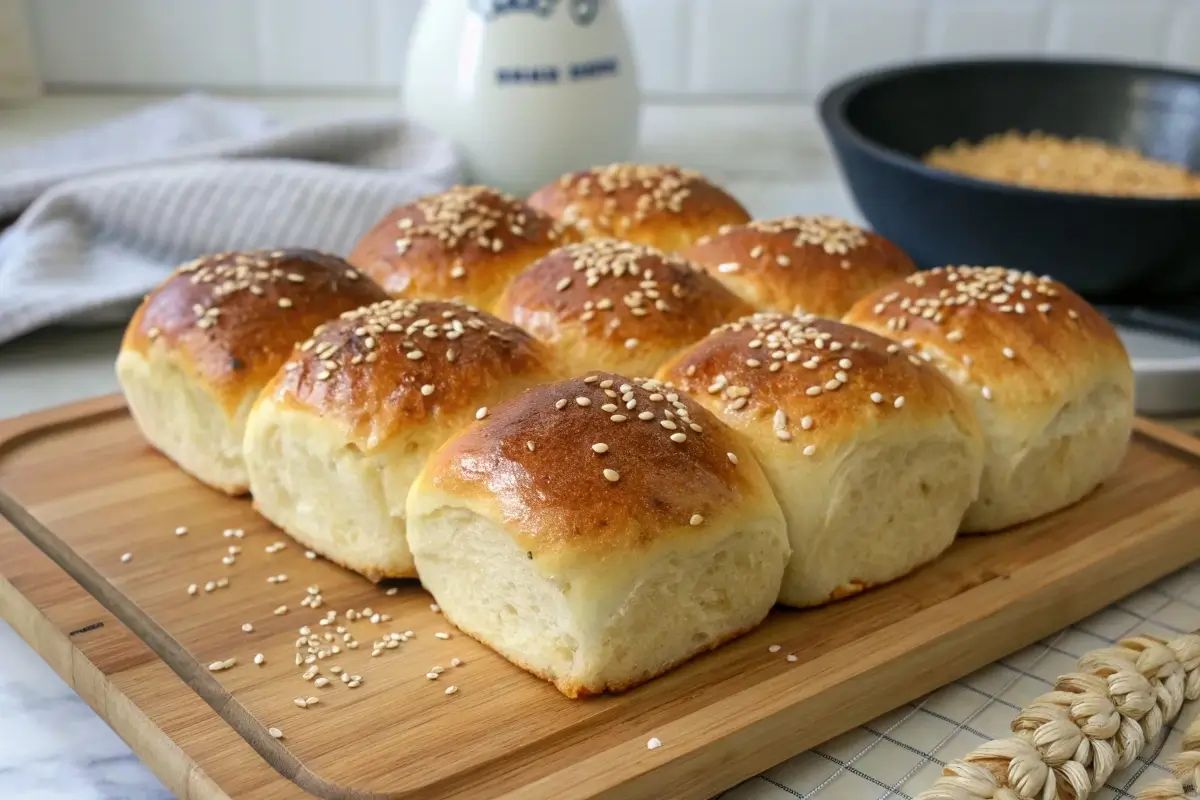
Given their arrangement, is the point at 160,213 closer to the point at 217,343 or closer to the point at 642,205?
A: the point at 217,343

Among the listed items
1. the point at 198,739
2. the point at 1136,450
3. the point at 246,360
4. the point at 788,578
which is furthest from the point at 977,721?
the point at 246,360

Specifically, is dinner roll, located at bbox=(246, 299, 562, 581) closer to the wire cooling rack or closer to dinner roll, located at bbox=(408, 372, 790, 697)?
dinner roll, located at bbox=(408, 372, 790, 697)

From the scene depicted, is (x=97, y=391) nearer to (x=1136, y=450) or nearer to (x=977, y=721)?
(x=977, y=721)

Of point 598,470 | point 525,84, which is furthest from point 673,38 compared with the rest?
point 598,470

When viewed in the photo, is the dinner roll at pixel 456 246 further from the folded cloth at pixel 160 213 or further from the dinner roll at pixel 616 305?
the folded cloth at pixel 160 213

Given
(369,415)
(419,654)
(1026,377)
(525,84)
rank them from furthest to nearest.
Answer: (525,84) → (1026,377) → (369,415) → (419,654)

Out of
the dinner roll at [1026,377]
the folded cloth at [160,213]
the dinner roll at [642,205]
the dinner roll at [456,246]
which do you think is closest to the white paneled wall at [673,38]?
the folded cloth at [160,213]
